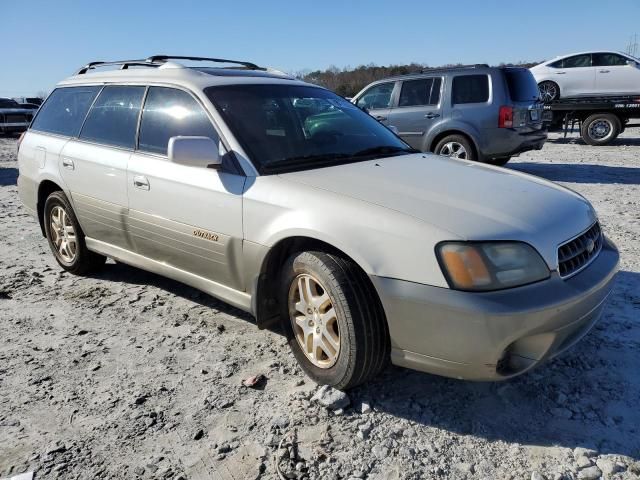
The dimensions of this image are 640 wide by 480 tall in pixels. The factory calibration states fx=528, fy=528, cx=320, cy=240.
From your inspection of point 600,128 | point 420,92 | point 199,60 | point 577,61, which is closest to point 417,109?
point 420,92

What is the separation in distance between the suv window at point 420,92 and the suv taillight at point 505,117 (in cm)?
114

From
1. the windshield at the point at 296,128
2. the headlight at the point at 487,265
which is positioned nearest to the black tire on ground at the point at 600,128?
the windshield at the point at 296,128

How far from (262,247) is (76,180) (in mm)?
2179

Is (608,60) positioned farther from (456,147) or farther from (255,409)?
(255,409)

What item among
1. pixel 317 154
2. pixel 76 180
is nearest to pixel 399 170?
pixel 317 154

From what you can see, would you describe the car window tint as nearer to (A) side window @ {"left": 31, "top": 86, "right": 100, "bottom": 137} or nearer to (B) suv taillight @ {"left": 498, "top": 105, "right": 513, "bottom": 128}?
(A) side window @ {"left": 31, "top": 86, "right": 100, "bottom": 137}

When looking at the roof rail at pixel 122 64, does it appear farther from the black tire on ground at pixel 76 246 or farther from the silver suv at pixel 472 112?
the silver suv at pixel 472 112

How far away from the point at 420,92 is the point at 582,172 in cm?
342

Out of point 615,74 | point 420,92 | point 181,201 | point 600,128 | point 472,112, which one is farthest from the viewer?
point 615,74

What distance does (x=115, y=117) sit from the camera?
406cm

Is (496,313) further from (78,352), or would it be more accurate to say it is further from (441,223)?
(78,352)

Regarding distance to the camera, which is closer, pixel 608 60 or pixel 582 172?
pixel 582 172

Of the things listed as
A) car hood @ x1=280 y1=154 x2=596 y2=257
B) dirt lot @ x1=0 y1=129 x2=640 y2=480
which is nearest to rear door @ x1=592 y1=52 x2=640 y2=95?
dirt lot @ x1=0 y1=129 x2=640 y2=480

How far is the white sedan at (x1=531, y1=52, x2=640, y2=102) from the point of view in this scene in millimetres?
13891
